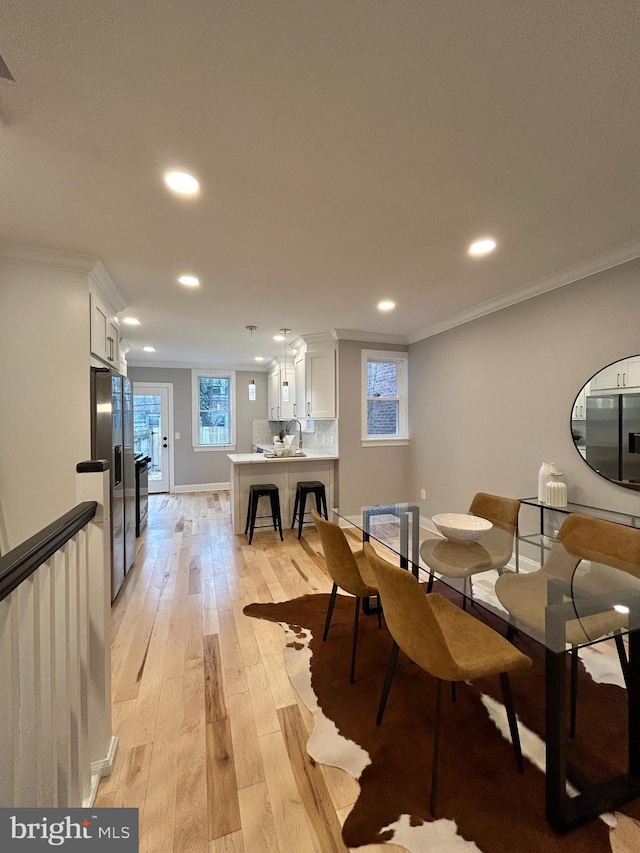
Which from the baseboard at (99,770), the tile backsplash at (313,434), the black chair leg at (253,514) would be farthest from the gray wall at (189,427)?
the baseboard at (99,770)

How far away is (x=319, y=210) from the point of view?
6.72ft

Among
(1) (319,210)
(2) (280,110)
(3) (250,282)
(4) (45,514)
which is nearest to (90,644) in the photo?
(4) (45,514)

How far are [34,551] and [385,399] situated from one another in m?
4.65

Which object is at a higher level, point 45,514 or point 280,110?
point 280,110

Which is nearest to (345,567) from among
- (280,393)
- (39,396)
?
(39,396)

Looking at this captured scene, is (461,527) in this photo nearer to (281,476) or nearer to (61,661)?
(61,661)

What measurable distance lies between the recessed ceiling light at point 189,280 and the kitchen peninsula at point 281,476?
6.89 feet

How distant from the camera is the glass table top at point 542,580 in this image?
1.31m

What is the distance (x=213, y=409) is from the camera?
7539mm

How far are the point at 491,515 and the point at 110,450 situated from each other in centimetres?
299

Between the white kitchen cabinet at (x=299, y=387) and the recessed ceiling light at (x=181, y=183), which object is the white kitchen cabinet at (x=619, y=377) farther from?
the white kitchen cabinet at (x=299, y=387)

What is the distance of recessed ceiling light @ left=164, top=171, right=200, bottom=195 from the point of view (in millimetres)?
1743

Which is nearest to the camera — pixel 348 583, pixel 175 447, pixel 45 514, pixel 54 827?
pixel 54 827

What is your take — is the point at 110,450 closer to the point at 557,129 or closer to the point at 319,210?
the point at 319,210
